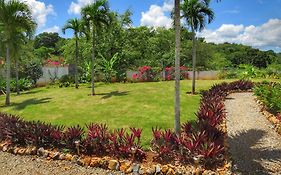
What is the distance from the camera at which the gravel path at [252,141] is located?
31.2ft

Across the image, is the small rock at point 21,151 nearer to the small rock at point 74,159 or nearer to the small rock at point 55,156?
the small rock at point 55,156

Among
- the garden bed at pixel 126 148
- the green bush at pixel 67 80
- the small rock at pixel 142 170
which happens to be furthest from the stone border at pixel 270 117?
the green bush at pixel 67 80

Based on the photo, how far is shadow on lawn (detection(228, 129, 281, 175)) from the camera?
932 centimetres

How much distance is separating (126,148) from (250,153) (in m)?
3.88

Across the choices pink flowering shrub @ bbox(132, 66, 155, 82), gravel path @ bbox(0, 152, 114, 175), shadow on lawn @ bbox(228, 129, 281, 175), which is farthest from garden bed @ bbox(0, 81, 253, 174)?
pink flowering shrub @ bbox(132, 66, 155, 82)

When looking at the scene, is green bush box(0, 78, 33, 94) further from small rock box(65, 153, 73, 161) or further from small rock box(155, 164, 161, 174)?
small rock box(155, 164, 161, 174)

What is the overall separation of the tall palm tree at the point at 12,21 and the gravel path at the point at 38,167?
12.2m

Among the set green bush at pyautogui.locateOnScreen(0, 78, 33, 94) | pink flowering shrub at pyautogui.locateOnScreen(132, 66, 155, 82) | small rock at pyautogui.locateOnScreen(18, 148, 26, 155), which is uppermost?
pink flowering shrub at pyautogui.locateOnScreen(132, 66, 155, 82)

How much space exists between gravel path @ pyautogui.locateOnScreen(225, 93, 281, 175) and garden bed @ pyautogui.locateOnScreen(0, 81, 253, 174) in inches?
23.0

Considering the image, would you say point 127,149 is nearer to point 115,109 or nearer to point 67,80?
point 115,109

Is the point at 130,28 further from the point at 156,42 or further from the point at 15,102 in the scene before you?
the point at 15,102

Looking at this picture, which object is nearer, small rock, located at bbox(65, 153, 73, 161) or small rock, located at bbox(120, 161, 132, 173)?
small rock, located at bbox(120, 161, 132, 173)

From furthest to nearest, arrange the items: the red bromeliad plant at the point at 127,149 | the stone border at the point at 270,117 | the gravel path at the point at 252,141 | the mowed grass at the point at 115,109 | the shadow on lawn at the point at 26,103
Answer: the shadow on lawn at the point at 26,103, the mowed grass at the point at 115,109, the stone border at the point at 270,117, the red bromeliad plant at the point at 127,149, the gravel path at the point at 252,141

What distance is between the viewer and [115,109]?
1784 centimetres
